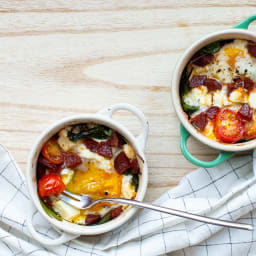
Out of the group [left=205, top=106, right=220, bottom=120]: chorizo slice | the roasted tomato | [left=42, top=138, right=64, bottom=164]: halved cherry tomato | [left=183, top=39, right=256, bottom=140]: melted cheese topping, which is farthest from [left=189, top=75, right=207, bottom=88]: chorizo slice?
[left=42, top=138, right=64, bottom=164]: halved cherry tomato

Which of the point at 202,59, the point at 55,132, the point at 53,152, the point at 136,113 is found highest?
the point at 202,59

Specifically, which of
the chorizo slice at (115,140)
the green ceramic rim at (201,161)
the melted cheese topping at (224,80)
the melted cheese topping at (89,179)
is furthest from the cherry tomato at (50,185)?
the melted cheese topping at (224,80)

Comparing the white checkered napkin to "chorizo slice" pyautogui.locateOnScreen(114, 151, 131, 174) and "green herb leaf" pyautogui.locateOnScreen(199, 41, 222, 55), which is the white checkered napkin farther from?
"green herb leaf" pyautogui.locateOnScreen(199, 41, 222, 55)

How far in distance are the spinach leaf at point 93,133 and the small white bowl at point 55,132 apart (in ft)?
0.26

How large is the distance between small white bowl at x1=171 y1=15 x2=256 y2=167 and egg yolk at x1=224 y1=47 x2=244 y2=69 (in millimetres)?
79

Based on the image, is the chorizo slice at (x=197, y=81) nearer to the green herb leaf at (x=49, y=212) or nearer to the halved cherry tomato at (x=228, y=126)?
the halved cherry tomato at (x=228, y=126)

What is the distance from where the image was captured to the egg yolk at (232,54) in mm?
1777

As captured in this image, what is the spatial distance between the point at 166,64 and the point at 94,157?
546 millimetres

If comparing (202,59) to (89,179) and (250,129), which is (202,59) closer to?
(250,129)

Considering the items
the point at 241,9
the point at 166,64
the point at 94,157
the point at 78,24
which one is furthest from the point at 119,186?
the point at 241,9

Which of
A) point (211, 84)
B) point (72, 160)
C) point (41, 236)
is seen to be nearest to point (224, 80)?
point (211, 84)

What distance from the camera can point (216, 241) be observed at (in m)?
1.86

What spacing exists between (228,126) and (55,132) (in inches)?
29.7

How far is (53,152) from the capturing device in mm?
1792
